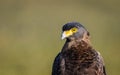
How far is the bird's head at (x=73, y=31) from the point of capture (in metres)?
14.8

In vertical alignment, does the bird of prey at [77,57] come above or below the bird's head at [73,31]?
below

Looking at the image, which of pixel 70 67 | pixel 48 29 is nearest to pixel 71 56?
pixel 70 67

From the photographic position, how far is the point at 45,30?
28562mm

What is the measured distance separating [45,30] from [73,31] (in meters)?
13.7

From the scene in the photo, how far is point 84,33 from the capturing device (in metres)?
15.0

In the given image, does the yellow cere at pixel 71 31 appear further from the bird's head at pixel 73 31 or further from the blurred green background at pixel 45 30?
the blurred green background at pixel 45 30

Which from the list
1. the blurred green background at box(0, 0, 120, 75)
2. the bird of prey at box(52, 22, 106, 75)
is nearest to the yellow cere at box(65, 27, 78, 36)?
the bird of prey at box(52, 22, 106, 75)

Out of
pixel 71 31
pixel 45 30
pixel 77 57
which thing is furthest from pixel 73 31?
pixel 45 30

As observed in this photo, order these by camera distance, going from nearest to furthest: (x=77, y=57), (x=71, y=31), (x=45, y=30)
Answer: (x=77, y=57) → (x=71, y=31) → (x=45, y=30)

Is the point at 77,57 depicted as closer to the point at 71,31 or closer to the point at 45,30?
the point at 71,31

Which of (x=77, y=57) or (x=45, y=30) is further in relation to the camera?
(x=45, y=30)

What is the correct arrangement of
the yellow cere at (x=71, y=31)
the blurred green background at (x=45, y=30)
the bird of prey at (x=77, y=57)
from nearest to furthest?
the bird of prey at (x=77, y=57) < the yellow cere at (x=71, y=31) < the blurred green background at (x=45, y=30)

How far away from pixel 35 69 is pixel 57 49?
297cm

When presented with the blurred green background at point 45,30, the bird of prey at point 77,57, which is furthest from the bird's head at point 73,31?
the blurred green background at point 45,30
